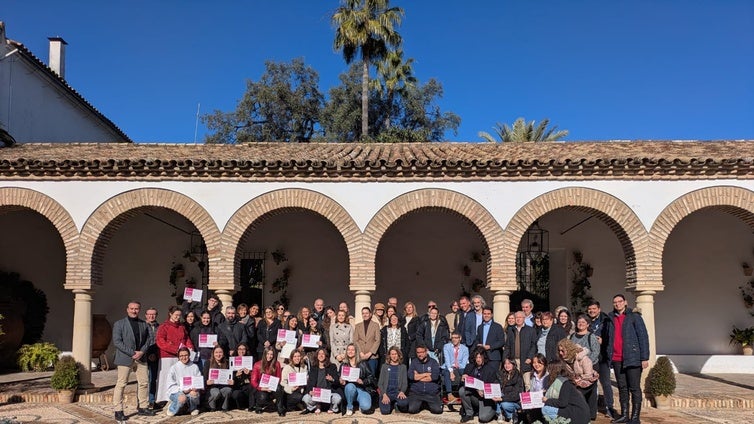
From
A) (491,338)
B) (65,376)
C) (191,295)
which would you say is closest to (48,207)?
(65,376)

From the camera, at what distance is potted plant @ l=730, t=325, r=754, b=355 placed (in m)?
13.1

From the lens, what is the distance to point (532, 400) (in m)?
7.32

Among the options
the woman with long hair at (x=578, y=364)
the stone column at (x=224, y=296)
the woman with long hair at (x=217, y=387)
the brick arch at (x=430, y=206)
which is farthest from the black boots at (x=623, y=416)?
the stone column at (x=224, y=296)

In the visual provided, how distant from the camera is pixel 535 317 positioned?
946 cm

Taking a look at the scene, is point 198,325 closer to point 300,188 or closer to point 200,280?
point 300,188

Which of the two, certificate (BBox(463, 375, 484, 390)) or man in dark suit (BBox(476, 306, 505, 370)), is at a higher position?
man in dark suit (BBox(476, 306, 505, 370))

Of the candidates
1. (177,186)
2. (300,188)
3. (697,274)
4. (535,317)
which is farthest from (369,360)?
(697,274)

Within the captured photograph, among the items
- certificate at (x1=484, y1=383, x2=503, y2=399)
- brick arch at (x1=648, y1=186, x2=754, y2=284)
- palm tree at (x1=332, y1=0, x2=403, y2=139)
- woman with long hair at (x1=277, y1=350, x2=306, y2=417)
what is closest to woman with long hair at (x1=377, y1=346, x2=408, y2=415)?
woman with long hair at (x1=277, y1=350, x2=306, y2=417)

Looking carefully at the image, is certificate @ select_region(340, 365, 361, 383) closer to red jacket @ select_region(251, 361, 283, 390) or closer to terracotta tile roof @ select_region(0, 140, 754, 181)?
red jacket @ select_region(251, 361, 283, 390)

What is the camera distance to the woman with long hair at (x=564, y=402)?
6758mm

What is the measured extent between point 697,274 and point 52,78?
1613 centimetres

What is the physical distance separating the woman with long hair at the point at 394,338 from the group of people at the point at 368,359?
0.05 feet

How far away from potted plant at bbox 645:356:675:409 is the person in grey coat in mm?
7118

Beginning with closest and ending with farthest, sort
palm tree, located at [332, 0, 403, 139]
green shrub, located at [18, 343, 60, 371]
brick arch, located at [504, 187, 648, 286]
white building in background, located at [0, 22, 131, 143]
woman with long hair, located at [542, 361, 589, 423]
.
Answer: woman with long hair, located at [542, 361, 589, 423]
brick arch, located at [504, 187, 648, 286]
green shrub, located at [18, 343, 60, 371]
white building in background, located at [0, 22, 131, 143]
palm tree, located at [332, 0, 403, 139]
